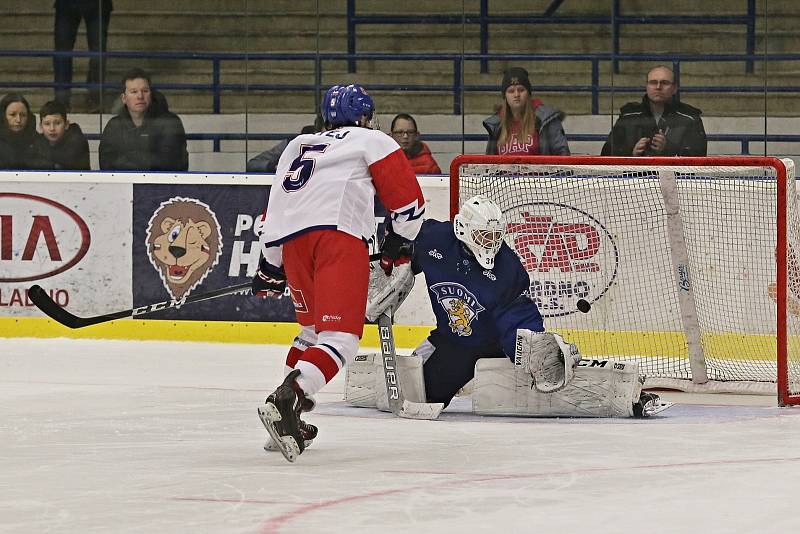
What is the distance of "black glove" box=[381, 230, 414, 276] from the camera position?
→ 4957 mm

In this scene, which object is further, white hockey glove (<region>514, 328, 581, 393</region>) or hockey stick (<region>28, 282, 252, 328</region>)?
hockey stick (<region>28, 282, 252, 328</region>)

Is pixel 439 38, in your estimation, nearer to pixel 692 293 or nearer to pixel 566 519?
pixel 692 293

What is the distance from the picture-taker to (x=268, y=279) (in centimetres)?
507

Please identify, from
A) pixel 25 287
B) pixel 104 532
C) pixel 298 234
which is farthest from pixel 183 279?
pixel 104 532

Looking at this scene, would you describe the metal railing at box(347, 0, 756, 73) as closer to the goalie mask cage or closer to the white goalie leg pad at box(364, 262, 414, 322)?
Answer: the goalie mask cage

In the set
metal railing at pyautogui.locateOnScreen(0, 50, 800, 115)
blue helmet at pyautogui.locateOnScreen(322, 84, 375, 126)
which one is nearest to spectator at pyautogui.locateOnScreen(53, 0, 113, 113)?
metal railing at pyautogui.locateOnScreen(0, 50, 800, 115)

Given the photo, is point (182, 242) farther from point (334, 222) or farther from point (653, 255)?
point (334, 222)

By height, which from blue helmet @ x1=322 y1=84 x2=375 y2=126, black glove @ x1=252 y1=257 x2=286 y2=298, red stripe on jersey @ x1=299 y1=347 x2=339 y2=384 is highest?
blue helmet @ x1=322 y1=84 x2=375 y2=126

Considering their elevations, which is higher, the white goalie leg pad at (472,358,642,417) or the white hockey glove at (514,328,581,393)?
the white hockey glove at (514,328,581,393)

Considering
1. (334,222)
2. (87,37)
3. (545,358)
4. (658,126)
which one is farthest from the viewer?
(87,37)

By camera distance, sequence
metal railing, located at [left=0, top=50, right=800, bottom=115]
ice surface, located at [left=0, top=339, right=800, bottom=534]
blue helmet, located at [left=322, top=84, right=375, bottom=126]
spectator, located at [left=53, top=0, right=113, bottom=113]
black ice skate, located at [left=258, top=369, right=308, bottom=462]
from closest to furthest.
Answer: ice surface, located at [left=0, top=339, right=800, bottom=534] → black ice skate, located at [left=258, top=369, right=308, bottom=462] → blue helmet, located at [left=322, top=84, right=375, bottom=126] → metal railing, located at [left=0, top=50, right=800, bottom=115] → spectator, located at [left=53, top=0, right=113, bottom=113]

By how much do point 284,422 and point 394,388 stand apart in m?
1.07

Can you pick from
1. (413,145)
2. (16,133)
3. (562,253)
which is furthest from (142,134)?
(562,253)

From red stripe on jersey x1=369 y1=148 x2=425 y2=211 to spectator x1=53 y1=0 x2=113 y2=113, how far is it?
3.65 meters
